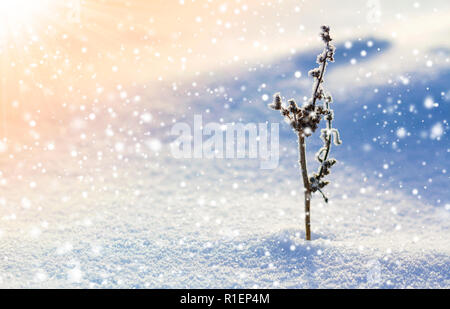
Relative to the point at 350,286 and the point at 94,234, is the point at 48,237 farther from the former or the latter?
the point at 350,286

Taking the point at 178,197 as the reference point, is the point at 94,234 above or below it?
below
